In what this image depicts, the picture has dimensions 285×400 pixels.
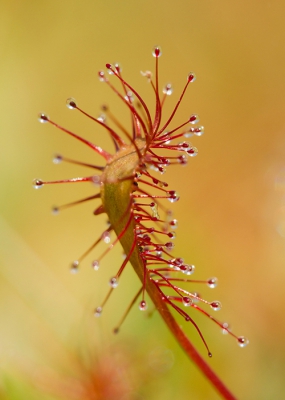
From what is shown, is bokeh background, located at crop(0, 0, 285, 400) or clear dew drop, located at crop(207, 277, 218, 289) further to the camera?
bokeh background, located at crop(0, 0, 285, 400)

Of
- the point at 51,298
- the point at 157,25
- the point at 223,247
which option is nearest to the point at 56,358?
the point at 51,298

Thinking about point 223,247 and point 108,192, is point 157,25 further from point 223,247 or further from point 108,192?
point 108,192

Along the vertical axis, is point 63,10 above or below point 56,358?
above

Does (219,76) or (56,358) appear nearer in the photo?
(56,358)

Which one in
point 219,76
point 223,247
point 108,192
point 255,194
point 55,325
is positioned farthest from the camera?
point 219,76

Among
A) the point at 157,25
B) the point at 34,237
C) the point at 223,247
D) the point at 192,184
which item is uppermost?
the point at 157,25

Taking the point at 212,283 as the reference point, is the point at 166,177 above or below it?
above

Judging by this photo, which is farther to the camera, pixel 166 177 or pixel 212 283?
pixel 166 177

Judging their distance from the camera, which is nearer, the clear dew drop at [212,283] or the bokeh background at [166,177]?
the clear dew drop at [212,283]
